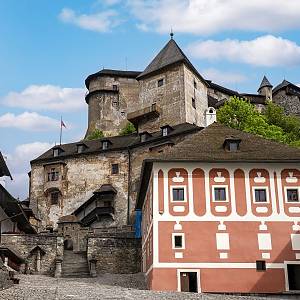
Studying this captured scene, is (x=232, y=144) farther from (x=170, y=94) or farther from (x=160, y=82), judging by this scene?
(x=160, y=82)

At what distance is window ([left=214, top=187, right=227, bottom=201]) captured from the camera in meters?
30.7

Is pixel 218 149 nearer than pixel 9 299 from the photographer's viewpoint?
No

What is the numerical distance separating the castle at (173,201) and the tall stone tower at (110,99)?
1434 cm

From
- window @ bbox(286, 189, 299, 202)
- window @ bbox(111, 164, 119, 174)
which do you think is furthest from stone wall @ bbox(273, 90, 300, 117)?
window @ bbox(286, 189, 299, 202)

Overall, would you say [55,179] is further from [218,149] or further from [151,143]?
[218,149]

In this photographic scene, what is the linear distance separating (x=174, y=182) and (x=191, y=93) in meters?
36.1

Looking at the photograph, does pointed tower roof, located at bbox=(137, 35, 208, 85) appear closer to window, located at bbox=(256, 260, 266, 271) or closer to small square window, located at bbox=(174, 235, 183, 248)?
small square window, located at bbox=(174, 235, 183, 248)

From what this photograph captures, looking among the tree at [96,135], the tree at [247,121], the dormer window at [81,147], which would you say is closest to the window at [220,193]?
the tree at [247,121]

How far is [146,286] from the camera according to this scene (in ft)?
108

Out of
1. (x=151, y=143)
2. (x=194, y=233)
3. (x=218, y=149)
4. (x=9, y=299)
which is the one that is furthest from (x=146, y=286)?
(x=151, y=143)

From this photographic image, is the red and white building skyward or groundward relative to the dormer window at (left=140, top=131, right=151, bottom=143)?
groundward

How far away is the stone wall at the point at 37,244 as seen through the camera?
42344 mm

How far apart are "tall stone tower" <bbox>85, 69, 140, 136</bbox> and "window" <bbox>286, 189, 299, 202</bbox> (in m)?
53.5

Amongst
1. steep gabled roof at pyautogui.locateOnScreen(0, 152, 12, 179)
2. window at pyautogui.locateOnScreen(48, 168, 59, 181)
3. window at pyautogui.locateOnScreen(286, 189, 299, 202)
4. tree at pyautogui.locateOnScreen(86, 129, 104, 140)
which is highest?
tree at pyautogui.locateOnScreen(86, 129, 104, 140)
